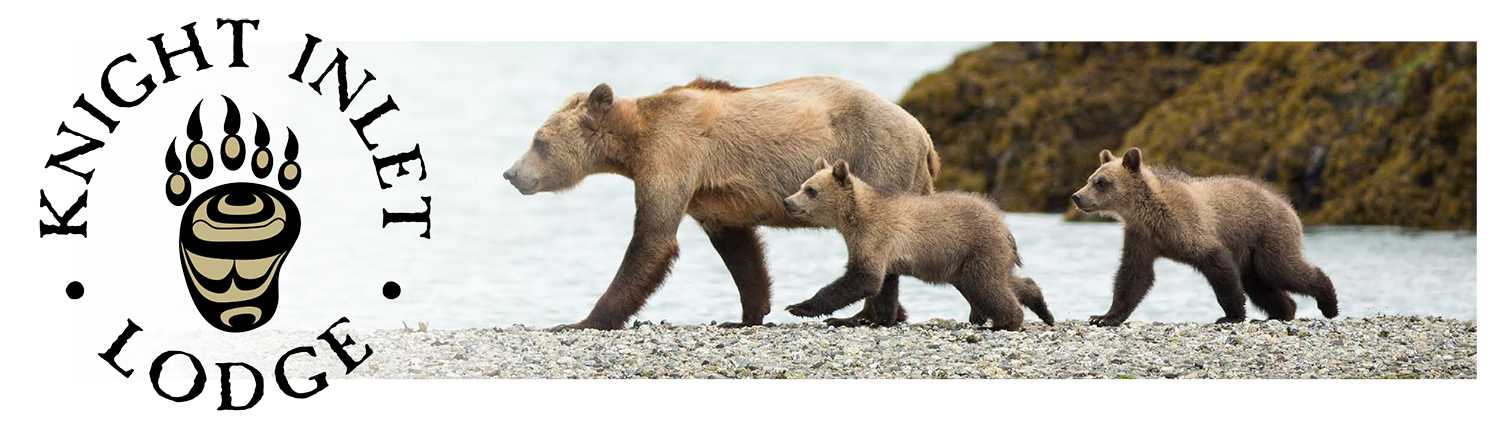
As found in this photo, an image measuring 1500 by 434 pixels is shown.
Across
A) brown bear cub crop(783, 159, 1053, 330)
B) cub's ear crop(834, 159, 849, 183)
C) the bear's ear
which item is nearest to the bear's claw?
brown bear cub crop(783, 159, 1053, 330)

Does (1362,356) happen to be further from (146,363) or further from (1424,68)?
(1424,68)

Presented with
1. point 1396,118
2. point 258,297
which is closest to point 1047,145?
point 1396,118

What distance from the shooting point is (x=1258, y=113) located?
16922 mm

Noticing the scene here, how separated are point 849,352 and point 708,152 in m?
1.32

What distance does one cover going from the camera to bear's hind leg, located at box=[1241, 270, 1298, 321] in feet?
33.0

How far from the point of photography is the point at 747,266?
1007cm

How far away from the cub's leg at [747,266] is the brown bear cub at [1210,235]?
180 cm

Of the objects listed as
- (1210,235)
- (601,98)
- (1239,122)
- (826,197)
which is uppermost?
(1239,122)

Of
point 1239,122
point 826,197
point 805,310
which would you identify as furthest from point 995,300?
point 1239,122

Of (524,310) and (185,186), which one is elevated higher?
(185,186)

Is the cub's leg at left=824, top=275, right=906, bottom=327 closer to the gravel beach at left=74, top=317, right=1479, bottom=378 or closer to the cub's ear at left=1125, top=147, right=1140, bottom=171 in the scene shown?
the gravel beach at left=74, top=317, right=1479, bottom=378

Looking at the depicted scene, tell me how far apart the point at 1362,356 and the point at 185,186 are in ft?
18.8

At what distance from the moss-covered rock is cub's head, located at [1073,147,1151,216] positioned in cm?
628

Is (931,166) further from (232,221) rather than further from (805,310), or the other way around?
(232,221)
